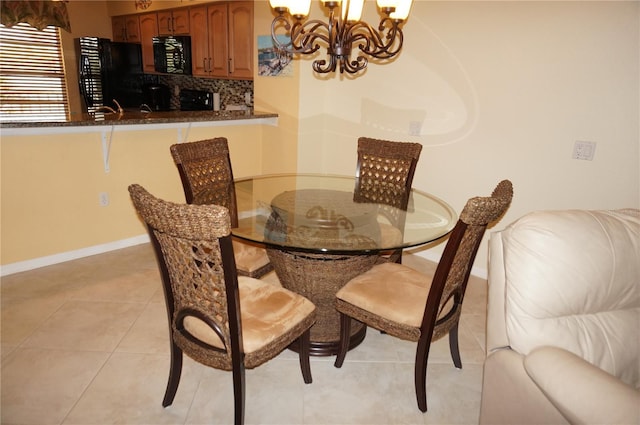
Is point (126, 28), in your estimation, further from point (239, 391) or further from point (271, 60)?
point (239, 391)

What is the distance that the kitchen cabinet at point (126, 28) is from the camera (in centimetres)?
586

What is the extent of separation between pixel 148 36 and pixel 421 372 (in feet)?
18.9

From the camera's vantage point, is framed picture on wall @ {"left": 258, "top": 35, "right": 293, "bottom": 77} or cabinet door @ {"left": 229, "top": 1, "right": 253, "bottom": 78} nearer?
framed picture on wall @ {"left": 258, "top": 35, "right": 293, "bottom": 77}

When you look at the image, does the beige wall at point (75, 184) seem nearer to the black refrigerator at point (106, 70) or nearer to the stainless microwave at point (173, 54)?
the stainless microwave at point (173, 54)

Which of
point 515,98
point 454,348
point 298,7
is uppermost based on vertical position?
point 298,7

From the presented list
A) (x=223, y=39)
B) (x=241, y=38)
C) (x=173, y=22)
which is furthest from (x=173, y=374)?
(x=173, y=22)

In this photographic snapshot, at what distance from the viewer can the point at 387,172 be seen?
2.77 metres

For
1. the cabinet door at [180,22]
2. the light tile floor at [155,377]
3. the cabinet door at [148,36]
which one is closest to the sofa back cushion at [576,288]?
the light tile floor at [155,377]

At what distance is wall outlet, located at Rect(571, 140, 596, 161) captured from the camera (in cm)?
246

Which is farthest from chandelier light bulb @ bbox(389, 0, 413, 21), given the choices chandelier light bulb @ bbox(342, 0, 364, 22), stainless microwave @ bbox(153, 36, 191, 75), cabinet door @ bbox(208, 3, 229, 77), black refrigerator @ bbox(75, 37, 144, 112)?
black refrigerator @ bbox(75, 37, 144, 112)

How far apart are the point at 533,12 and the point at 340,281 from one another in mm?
2074

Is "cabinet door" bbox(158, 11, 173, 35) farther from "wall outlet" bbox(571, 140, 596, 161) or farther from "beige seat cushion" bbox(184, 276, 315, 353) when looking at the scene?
"wall outlet" bbox(571, 140, 596, 161)

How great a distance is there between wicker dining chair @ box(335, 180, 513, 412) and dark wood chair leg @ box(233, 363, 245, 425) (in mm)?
575

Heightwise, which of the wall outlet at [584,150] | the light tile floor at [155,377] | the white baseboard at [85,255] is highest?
the wall outlet at [584,150]
